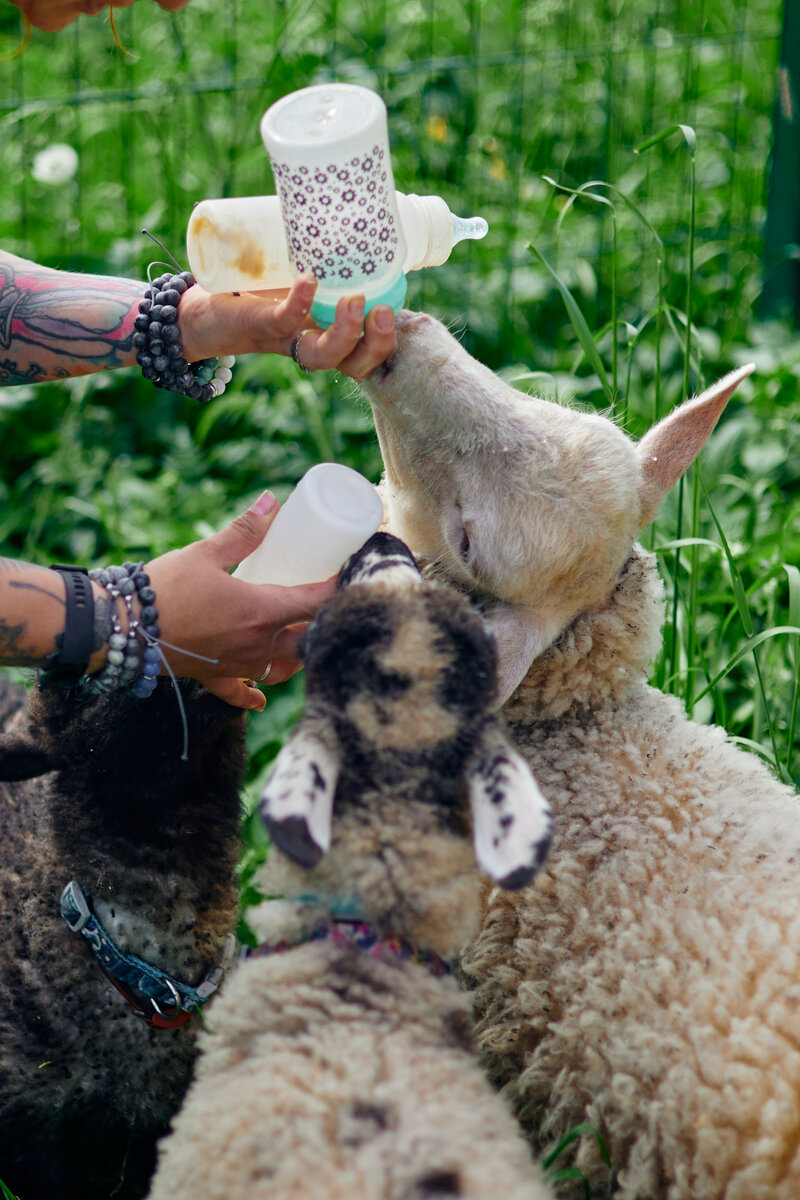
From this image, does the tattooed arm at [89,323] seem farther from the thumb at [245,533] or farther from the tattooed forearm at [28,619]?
the tattooed forearm at [28,619]

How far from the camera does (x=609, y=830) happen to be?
220 centimetres

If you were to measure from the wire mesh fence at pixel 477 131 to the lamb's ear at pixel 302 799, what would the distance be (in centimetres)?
325

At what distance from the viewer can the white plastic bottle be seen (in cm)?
214

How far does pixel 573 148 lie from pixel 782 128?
36.6 inches

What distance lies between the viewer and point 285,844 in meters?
1.59

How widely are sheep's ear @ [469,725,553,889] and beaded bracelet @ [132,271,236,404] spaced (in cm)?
121

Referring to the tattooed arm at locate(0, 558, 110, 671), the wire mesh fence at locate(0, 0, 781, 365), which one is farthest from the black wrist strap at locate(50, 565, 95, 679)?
the wire mesh fence at locate(0, 0, 781, 365)

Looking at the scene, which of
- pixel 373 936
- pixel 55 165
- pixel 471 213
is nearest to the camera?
pixel 373 936

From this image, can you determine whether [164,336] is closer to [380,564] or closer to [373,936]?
[380,564]

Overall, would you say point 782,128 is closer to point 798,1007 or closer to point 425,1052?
point 798,1007

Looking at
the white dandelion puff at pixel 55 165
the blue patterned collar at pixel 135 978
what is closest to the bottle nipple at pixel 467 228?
the blue patterned collar at pixel 135 978

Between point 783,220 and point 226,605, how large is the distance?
3.94m

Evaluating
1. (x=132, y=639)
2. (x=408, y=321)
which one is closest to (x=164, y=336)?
(x=408, y=321)

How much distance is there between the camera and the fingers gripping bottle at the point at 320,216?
1928 millimetres
